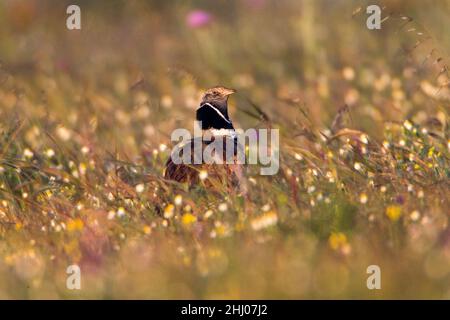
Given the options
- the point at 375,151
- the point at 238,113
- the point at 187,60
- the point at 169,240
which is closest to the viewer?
the point at 169,240

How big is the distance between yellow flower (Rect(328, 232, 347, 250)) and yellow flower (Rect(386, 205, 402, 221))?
0.25 meters

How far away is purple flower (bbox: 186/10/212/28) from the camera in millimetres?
10430

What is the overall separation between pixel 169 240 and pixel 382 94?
410 cm

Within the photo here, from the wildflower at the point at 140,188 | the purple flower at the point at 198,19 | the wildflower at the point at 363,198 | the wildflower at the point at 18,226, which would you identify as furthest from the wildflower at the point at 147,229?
the purple flower at the point at 198,19

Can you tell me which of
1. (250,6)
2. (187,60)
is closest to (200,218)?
(187,60)

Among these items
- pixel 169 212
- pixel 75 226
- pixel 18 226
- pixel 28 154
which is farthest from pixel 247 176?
pixel 28 154

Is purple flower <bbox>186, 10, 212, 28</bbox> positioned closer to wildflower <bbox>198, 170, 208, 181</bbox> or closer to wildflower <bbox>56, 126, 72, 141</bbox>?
wildflower <bbox>56, 126, 72, 141</bbox>

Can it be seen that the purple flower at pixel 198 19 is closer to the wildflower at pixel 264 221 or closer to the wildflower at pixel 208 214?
the wildflower at pixel 208 214

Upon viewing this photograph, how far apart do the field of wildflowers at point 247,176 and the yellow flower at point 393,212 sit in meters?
0.06

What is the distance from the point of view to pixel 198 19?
34.3 ft

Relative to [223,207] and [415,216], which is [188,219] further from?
[415,216]

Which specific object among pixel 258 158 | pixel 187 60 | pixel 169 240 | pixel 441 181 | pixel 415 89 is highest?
pixel 187 60
